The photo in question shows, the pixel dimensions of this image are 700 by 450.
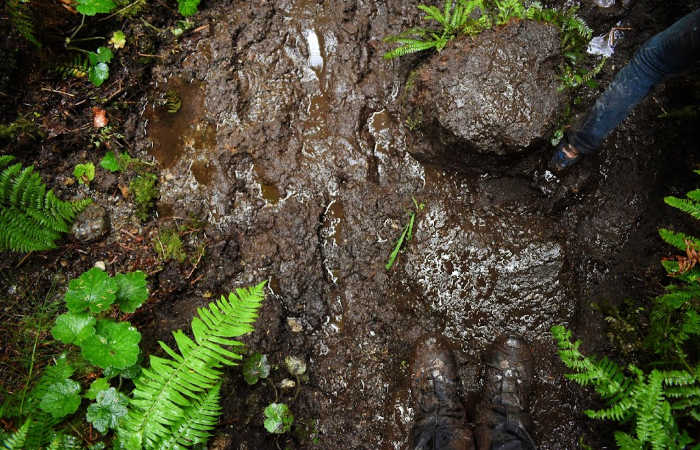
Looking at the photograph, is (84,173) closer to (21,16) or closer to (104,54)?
(104,54)

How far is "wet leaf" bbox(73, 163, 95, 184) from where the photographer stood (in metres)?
3.04

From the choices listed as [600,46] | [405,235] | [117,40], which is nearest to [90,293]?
[117,40]

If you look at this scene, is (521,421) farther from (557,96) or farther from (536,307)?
(557,96)

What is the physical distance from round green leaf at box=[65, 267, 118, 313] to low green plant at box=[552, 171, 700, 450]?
3.07 meters

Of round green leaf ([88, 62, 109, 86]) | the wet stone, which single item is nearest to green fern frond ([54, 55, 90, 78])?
round green leaf ([88, 62, 109, 86])

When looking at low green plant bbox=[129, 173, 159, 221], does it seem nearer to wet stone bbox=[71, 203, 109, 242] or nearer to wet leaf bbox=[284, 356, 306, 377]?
wet stone bbox=[71, 203, 109, 242]

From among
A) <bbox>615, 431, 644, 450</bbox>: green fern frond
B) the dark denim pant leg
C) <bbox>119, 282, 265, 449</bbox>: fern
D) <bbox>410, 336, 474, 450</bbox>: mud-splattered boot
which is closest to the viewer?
the dark denim pant leg

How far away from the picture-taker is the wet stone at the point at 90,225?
2961 millimetres

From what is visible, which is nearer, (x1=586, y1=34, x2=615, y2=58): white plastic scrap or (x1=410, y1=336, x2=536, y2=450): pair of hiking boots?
(x1=410, y1=336, x2=536, y2=450): pair of hiking boots

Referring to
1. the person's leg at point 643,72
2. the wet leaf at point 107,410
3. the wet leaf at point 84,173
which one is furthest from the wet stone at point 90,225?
the person's leg at point 643,72

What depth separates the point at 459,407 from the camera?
3.07 m

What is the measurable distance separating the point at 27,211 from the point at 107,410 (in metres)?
1.49

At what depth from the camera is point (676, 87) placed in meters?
3.13

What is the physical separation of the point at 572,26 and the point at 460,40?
0.90 meters
